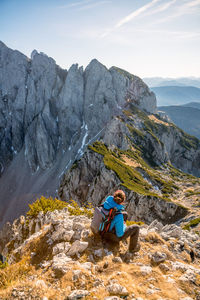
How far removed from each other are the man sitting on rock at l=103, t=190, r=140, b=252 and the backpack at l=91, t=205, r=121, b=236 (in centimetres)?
13

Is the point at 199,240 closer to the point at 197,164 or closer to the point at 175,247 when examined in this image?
the point at 175,247

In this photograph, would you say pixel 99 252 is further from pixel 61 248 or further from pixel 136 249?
pixel 136 249

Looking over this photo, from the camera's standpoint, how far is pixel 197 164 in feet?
371

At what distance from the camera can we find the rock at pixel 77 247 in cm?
715

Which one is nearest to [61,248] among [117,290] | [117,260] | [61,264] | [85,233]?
[61,264]

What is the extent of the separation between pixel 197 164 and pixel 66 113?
273 feet

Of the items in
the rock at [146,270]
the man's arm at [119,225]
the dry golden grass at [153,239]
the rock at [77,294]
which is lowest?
the dry golden grass at [153,239]

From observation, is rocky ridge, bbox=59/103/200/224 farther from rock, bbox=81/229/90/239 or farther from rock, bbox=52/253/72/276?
rock, bbox=52/253/72/276

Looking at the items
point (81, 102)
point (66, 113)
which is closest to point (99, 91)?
point (81, 102)

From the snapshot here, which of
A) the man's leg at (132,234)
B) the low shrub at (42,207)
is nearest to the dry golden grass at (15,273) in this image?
the man's leg at (132,234)

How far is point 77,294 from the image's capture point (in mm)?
4980

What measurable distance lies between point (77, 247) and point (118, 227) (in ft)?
5.73

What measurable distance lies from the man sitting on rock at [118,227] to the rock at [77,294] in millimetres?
2583

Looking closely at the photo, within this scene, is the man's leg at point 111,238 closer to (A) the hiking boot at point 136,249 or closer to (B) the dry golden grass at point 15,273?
(A) the hiking boot at point 136,249
